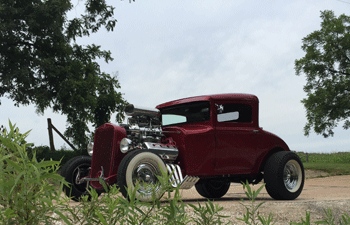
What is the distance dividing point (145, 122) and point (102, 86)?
14623mm

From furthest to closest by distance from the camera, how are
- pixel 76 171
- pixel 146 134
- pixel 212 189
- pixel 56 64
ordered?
1. pixel 56 64
2. pixel 212 189
3. pixel 76 171
4. pixel 146 134

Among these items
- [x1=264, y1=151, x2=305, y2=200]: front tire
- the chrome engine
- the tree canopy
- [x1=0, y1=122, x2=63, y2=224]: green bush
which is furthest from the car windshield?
the tree canopy

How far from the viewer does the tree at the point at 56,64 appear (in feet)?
59.1

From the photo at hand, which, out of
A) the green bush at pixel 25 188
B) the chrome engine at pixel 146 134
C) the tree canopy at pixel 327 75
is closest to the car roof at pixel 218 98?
the chrome engine at pixel 146 134

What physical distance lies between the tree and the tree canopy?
15407mm

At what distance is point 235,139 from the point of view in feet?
23.4

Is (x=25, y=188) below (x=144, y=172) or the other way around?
the other way around

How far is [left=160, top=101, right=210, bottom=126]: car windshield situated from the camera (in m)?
7.29

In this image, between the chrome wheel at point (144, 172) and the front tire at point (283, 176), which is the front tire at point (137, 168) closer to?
the chrome wheel at point (144, 172)

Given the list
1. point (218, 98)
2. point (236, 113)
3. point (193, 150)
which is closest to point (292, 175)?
point (236, 113)

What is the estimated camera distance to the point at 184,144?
6.62 metres

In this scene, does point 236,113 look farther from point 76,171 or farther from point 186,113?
point 76,171

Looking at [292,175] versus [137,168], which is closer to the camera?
[137,168]

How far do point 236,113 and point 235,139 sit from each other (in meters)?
0.65
